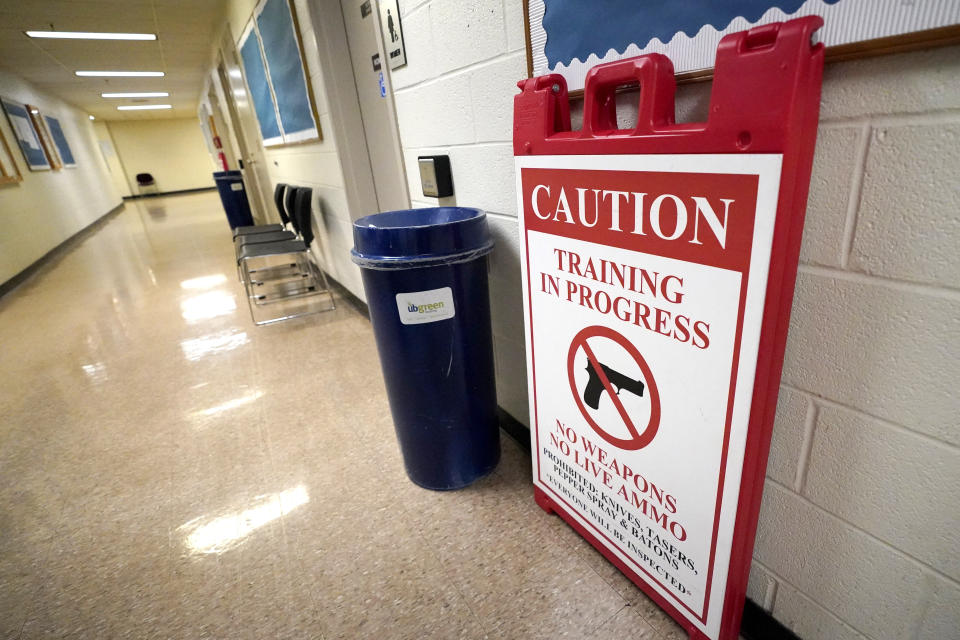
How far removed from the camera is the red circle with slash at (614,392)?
2.81 feet

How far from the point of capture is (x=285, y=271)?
4.29 m

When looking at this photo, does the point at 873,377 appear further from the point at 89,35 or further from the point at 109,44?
the point at 109,44

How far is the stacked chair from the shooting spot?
125 inches

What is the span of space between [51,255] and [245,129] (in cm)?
339

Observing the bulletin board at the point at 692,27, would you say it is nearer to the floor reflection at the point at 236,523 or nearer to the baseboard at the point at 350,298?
the floor reflection at the point at 236,523

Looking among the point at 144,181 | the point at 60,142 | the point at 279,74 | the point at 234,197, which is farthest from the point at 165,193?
the point at 279,74

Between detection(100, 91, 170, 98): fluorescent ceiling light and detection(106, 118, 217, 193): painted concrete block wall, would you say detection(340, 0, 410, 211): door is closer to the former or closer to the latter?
detection(100, 91, 170, 98): fluorescent ceiling light

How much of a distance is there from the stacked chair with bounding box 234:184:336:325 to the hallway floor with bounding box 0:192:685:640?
71cm

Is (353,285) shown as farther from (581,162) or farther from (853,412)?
(853,412)

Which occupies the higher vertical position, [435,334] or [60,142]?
[60,142]

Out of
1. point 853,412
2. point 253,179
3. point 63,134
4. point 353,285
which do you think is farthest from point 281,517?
point 63,134

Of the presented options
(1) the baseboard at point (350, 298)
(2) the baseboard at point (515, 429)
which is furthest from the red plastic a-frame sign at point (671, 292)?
(1) the baseboard at point (350, 298)

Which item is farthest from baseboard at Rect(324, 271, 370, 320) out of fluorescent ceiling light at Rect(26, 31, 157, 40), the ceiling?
fluorescent ceiling light at Rect(26, 31, 157, 40)

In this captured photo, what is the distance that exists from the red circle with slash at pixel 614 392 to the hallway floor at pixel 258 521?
434 millimetres
